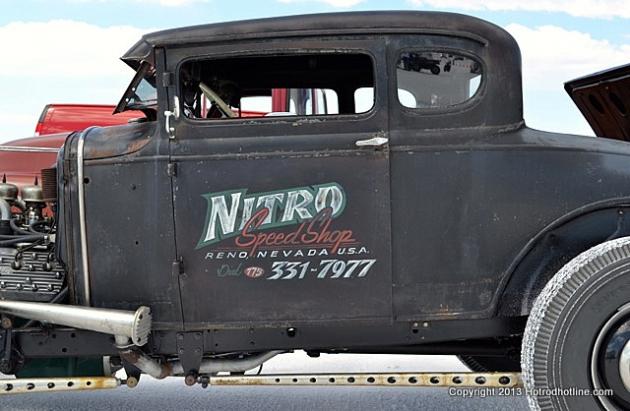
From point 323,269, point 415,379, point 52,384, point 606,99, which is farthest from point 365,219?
point 606,99

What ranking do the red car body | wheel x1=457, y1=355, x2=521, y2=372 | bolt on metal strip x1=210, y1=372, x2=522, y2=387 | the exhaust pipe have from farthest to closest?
the red car body → wheel x1=457, y1=355, x2=521, y2=372 → bolt on metal strip x1=210, y1=372, x2=522, y2=387 → the exhaust pipe

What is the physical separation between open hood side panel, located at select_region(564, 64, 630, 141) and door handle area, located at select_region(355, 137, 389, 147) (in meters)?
1.71

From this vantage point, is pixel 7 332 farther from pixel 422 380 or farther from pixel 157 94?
pixel 422 380

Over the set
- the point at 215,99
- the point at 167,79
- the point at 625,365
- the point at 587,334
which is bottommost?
the point at 625,365

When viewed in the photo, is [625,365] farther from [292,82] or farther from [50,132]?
[50,132]

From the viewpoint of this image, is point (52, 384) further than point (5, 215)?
No

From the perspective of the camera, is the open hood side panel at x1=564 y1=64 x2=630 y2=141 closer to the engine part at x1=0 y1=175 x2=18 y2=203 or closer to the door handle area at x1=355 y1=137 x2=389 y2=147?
the door handle area at x1=355 y1=137 x2=389 y2=147

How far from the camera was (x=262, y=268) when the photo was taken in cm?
326

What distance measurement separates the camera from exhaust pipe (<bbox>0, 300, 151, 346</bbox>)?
321 centimetres

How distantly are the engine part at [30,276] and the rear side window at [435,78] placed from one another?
6.50 feet

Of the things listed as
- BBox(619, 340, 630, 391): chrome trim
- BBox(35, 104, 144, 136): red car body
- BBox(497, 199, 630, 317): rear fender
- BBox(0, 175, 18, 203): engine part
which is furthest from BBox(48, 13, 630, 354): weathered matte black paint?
BBox(35, 104, 144, 136): red car body

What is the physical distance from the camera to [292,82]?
169 inches

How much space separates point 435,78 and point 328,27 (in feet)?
1.88

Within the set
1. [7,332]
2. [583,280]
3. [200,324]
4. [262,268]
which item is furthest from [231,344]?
[583,280]
